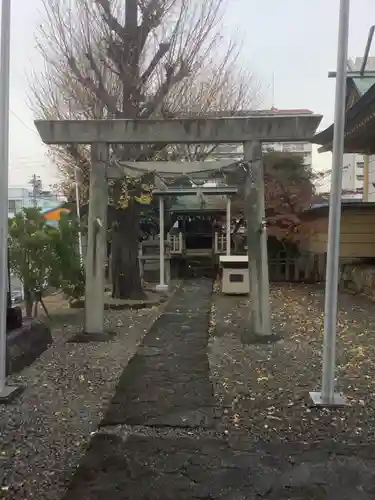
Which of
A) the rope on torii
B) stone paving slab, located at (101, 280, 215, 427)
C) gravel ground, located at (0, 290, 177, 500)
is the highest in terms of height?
the rope on torii

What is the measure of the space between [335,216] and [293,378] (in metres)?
1.80

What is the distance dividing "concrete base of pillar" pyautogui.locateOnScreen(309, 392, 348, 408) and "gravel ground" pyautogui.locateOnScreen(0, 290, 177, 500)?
70.9 inches

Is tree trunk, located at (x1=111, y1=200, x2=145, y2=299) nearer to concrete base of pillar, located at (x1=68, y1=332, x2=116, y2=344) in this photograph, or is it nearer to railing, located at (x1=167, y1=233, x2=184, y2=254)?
concrete base of pillar, located at (x1=68, y1=332, x2=116, y2=344)

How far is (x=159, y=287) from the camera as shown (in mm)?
12188

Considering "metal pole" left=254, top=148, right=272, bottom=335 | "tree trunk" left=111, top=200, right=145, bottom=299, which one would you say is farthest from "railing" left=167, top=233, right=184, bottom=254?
"metal pole" left=254, top=148, right=272, bottom=335

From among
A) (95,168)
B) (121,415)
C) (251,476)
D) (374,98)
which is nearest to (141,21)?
(95,168)

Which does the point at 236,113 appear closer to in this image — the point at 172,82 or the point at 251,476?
the point at 172,82

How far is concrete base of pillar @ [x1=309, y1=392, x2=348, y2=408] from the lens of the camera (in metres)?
4.35

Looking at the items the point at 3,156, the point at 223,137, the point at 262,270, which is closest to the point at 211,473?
the point at 3,156

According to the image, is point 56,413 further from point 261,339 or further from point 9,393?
point 261,339

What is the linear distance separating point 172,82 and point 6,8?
5.59m

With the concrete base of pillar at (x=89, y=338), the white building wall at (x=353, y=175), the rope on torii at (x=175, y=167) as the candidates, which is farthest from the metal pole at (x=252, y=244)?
the white building wall at (x=353, y=175)

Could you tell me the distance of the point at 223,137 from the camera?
22.3ft

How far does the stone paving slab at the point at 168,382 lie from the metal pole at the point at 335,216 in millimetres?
1026
